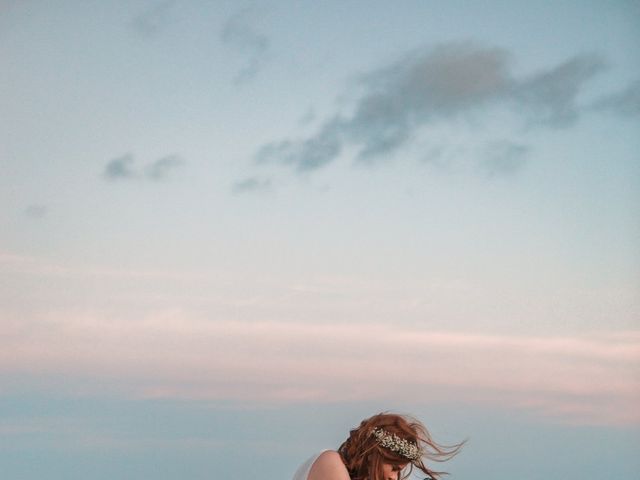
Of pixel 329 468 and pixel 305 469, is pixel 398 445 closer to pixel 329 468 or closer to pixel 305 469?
pixel 329 468

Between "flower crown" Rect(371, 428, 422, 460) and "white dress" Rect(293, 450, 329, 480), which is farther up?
"flower crown" Rect(371, 428, 422, 460)

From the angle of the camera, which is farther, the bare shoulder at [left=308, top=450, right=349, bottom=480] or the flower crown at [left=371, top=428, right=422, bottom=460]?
the bare shoulder at [left=308, top=450, right=349, bottom=480]

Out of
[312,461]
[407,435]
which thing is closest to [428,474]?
[407,435]

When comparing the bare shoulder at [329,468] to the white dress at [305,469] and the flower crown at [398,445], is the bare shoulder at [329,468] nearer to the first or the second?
the white dress at [305,469]

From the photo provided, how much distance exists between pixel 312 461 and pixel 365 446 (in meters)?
0.27

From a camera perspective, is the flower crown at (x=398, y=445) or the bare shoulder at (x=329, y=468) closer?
the flower crown at (x=398, y=445)

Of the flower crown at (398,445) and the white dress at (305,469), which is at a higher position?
the flower crown at (398,445)

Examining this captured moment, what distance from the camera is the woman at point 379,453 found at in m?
4.72

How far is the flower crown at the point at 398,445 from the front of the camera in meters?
4.69

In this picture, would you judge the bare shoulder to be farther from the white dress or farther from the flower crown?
the flower crown

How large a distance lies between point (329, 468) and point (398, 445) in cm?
33

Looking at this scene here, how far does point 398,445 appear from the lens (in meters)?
4.70

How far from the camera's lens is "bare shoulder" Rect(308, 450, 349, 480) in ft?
15.8

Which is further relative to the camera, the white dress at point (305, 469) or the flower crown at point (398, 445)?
the white dress at point (305, 469)
